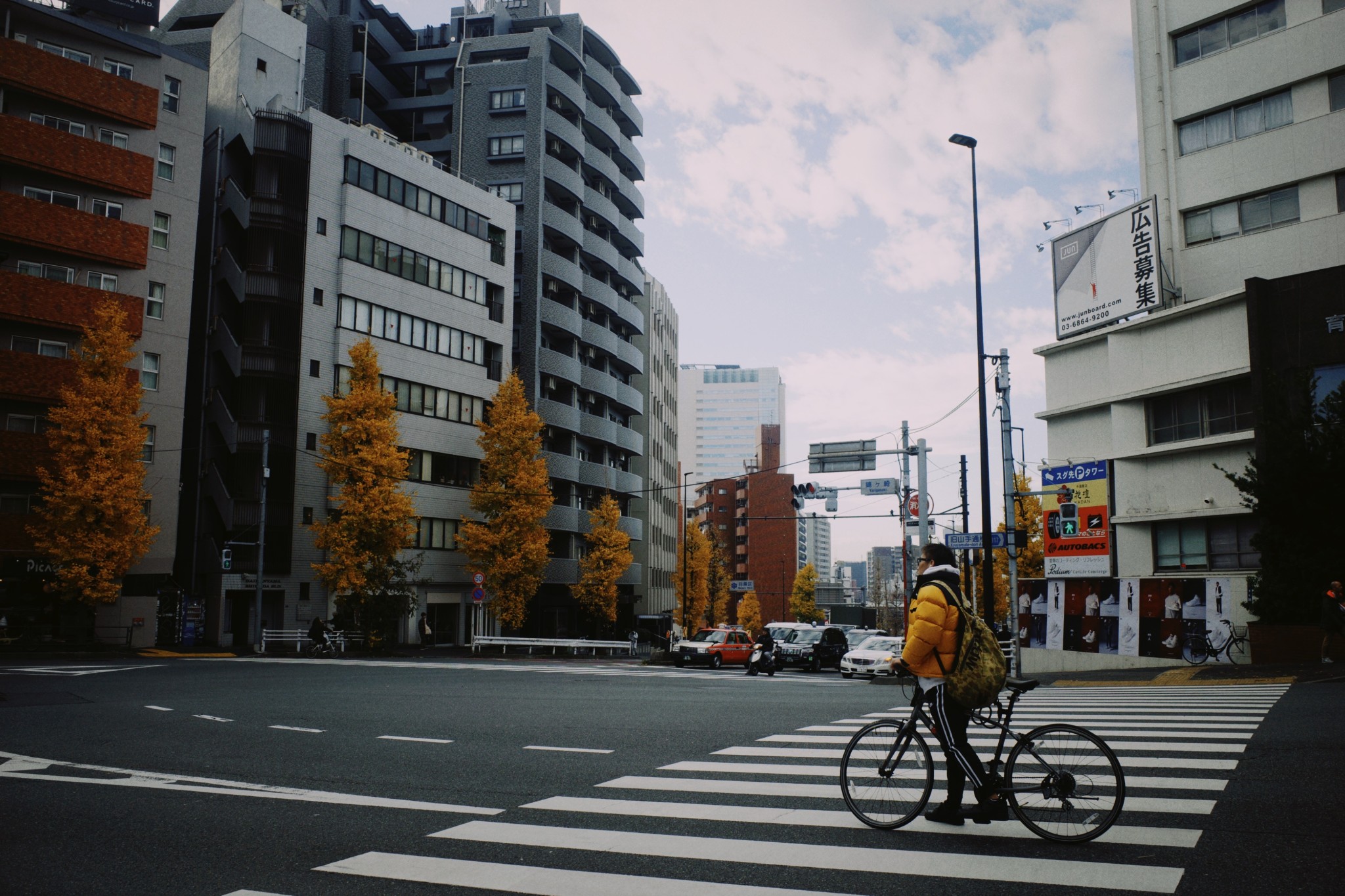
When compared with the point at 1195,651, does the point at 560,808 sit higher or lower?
higher

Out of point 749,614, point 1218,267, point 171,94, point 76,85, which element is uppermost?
point 171,94

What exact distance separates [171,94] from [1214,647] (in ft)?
153

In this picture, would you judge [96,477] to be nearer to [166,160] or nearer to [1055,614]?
[166,160]

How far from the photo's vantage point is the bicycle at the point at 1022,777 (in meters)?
5.98

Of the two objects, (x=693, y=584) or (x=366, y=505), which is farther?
(x=693, y=584)

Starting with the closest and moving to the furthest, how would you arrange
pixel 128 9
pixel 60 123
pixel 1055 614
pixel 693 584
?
pixel 1055 614 < pixel 60 123 < pixel 128 9 < pixel 693 584

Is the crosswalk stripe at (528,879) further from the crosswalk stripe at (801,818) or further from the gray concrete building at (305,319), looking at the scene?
the gray concrete building at (305,319)

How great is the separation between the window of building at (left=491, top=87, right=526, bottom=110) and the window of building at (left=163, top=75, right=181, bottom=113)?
73.2 ft

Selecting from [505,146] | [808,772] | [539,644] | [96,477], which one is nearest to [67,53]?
[96,477]

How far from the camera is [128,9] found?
142 ft

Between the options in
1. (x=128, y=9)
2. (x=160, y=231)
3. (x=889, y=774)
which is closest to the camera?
(x=889, y=774)

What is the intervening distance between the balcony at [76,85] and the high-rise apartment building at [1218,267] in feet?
129

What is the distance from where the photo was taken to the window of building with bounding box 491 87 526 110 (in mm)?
60406

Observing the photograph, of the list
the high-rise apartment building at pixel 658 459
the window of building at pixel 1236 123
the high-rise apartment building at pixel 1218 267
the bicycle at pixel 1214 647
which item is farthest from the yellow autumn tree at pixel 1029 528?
the high-rise apartment building at pixel 658 459
